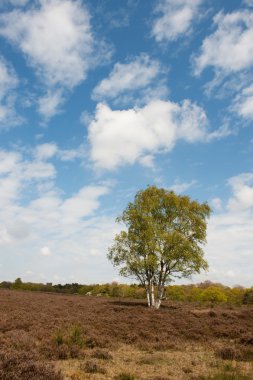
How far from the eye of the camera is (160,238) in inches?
1403

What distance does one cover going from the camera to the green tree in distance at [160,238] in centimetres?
3534

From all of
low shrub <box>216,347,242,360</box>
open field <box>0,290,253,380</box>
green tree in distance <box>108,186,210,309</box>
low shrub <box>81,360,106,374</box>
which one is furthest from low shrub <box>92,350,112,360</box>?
green tree in distance <box>108,186,210,309</box>

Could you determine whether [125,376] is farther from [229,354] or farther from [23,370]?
[229,354]

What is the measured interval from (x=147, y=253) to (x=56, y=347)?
2282 cm

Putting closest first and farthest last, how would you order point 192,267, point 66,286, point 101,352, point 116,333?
point 101,352, point 116,333, point 192,267, point 66,286

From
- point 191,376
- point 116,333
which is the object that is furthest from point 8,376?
point 116,333

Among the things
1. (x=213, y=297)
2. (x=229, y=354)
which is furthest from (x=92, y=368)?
(x=213, y=297)

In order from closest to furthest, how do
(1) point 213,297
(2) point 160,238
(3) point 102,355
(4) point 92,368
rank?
1. (4) point 92,368
2. (3) point 102,355
3. (2) point 160,238
4. (1) point 213,297

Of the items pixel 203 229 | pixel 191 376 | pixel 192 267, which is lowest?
pixel 191 376

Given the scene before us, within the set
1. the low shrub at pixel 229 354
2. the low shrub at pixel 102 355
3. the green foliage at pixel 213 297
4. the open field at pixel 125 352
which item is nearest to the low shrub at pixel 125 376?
the open field at pixel 125 352

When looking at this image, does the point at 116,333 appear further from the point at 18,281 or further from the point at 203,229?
the point at 18,281

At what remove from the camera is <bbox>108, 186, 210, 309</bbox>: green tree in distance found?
3534 cm

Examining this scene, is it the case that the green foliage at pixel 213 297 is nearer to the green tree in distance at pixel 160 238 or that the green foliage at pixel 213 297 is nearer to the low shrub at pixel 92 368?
the green tree in distance at pixel 160 238

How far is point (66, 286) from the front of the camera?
11544 cm
